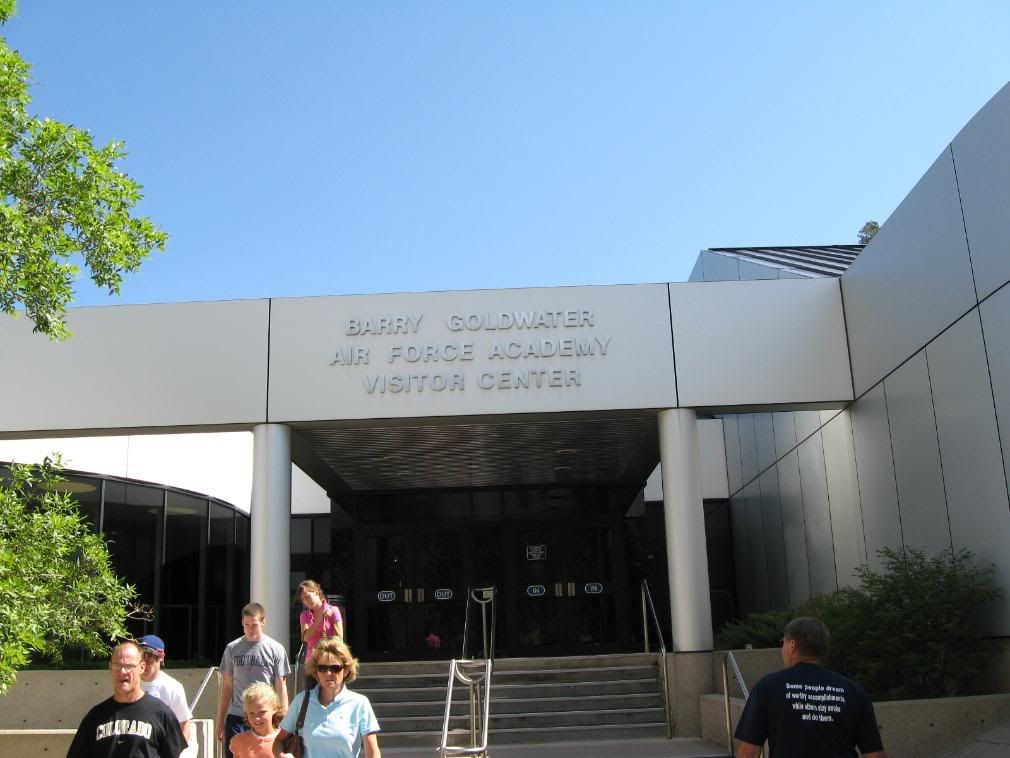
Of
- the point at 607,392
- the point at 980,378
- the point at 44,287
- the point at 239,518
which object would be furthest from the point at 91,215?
the point at 239,518

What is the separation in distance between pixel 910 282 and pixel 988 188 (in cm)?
210

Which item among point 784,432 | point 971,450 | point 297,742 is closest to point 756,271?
point 784,432

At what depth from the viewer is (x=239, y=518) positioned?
2195 cm

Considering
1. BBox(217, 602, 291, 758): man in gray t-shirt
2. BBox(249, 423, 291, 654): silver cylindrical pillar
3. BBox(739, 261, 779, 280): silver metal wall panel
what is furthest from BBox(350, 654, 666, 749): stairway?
BBox(739, 261, 779, 280): silver metal wall panel

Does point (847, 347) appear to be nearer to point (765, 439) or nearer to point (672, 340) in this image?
point (672, 340)

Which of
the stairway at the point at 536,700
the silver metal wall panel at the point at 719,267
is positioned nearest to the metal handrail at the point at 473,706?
the stairway at the point at 536,700

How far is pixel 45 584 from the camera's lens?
8.06 metres

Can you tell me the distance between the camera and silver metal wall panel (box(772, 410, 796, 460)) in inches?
706

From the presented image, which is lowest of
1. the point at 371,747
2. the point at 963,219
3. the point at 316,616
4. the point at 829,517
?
the point at 371,747

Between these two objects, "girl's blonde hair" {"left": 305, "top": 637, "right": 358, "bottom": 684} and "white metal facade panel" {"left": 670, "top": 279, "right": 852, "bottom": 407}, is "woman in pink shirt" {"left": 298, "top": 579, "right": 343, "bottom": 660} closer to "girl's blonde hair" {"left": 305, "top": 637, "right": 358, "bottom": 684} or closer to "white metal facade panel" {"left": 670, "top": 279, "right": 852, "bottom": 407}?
"girl's blonde hair" {"left": 305, "top": 637, "right": 358, "bottom": 684}

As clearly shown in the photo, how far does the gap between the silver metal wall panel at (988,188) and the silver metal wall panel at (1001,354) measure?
0.18 meters

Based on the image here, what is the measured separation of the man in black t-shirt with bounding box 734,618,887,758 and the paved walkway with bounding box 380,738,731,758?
7.03 metres

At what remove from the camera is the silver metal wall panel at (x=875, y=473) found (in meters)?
13.7

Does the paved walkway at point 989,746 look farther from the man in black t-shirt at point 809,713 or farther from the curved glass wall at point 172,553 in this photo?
the curved glass wall at point 172,553
